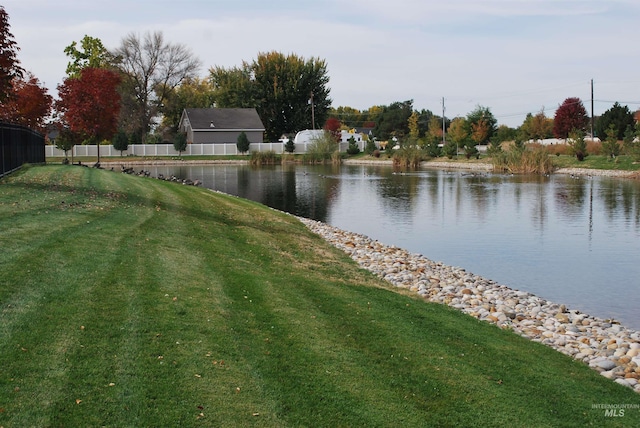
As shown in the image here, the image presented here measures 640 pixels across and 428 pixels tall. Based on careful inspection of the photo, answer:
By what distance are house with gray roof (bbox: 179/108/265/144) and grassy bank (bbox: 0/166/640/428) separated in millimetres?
73402

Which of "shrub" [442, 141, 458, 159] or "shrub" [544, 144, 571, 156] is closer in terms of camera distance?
"shrub" [544, 144, 571, 156]

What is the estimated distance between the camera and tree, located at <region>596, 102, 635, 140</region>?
2581 inches

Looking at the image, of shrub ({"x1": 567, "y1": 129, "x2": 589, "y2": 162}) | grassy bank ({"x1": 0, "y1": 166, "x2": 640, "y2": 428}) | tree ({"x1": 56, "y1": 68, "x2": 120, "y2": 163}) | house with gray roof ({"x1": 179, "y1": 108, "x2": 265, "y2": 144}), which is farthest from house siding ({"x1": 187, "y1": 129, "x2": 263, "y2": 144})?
grassy bank ({"x1": 0, "y1": 166, "x2": 640, "y2": 428})

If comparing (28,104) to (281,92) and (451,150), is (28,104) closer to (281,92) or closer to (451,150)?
(451,150)

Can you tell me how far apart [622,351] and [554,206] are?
2158 centimetres

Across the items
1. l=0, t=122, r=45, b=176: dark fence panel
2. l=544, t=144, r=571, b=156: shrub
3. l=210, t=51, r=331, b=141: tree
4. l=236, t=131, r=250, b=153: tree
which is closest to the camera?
l=0, t=122, r=45, b=176: dark fence panel

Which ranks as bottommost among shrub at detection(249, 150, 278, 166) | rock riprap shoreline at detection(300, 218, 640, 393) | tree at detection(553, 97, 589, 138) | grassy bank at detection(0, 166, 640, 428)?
rock riprap shoreline at detection(300, 218, 640, 393)

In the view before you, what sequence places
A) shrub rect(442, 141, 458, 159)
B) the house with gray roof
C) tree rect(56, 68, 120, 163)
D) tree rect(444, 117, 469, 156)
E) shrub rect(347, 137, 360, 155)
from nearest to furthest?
tree rect(56, 68, 120, 163) < shrub rect(442, 141, 458, 159) < shrub rect(347, 137, 360, 155) < the house with gray roof < tree rect(444, 117, 469, 156)

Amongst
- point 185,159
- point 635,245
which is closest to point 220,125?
point 185,159

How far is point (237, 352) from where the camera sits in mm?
6762

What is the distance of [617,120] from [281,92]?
142ft

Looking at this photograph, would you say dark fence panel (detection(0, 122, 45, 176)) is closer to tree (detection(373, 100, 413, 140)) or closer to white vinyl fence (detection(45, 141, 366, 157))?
white vinyl fence (detection(45, 141, 366, 157))

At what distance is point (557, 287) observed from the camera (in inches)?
570

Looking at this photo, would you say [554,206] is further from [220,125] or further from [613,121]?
[220,125]
